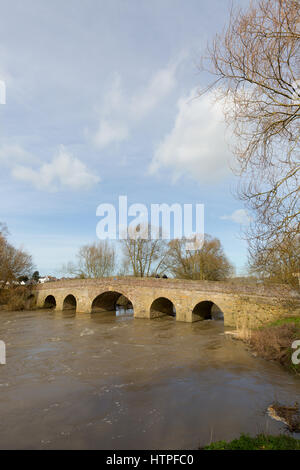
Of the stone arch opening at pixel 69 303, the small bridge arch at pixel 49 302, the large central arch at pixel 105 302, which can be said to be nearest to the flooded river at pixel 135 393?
the large central arch at pixel 105 302

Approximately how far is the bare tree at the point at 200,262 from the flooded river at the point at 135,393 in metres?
14.9

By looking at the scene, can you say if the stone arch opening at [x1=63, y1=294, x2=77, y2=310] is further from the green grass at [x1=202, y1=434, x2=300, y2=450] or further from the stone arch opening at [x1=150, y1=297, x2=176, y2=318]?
the green grass at [x1=202, y1=434, x2=300, y2=450]

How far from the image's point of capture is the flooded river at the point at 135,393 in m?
4.99

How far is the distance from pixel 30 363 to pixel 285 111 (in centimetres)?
1036

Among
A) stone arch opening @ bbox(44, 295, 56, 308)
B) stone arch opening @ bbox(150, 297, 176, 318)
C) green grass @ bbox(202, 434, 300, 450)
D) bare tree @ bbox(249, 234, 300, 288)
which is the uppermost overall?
bare tree @ bbox(249, 234, 300, 288)

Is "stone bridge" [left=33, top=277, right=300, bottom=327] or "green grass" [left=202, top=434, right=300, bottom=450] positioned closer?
"green grass" [left=202, top=434, right=300, bottom=450]

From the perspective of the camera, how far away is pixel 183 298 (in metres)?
18.1

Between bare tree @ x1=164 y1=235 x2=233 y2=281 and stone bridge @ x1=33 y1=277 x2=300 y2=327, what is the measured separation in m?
3.79

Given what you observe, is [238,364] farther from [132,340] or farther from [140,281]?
[140,281]

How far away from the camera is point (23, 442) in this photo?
190 inches

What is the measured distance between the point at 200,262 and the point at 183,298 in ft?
33.6

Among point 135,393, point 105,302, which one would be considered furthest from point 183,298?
point 135,393

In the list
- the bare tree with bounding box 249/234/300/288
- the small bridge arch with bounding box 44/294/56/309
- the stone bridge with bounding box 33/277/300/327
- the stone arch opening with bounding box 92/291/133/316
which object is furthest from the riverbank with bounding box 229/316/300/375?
the small bridge arch with bounding box 44/294/56/309

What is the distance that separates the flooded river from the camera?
196 inches
